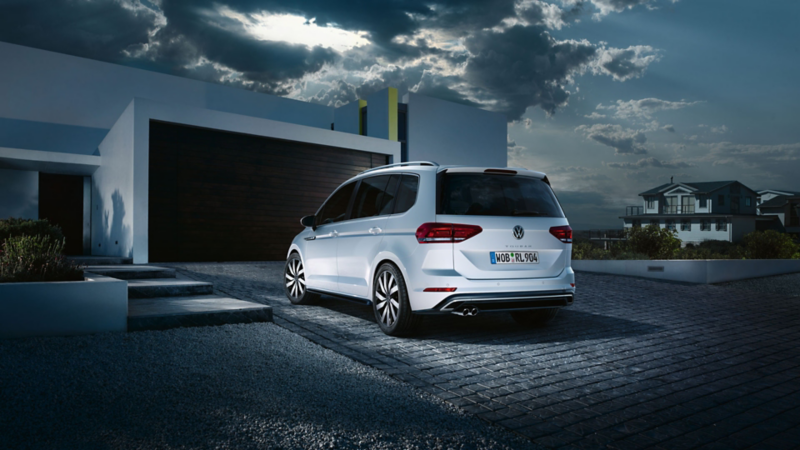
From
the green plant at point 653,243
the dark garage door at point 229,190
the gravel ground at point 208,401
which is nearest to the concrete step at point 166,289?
the gravel ground at point 208,401

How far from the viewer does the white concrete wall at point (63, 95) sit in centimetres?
1986

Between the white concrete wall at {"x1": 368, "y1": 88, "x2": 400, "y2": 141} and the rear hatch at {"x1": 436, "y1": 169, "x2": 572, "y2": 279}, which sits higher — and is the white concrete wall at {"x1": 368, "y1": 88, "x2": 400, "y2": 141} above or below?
above

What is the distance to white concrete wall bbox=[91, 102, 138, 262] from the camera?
13520 millimetres

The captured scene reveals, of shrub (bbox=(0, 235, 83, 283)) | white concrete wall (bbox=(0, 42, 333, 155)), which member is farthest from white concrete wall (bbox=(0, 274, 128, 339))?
white concrete wall (bbox=(0, 42, 333, 155))

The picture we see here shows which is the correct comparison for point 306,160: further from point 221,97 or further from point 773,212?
point 773,212

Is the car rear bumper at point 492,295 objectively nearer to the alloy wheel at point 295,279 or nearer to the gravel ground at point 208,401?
the gravel ground at point 208,401

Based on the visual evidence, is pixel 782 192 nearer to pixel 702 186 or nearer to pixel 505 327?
pixel 702 186

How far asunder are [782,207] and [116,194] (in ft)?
220

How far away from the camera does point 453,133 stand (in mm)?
32219

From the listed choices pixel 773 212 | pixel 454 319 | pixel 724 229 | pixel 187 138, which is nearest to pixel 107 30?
pixel 187 138

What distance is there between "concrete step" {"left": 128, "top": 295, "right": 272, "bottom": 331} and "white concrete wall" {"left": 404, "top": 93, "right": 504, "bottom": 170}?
23680 millimetres

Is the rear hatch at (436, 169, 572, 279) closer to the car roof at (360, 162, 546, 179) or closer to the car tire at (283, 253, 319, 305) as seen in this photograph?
Answer: the car roof at (360, 162, 546, 179)

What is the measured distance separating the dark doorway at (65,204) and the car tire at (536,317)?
1734 cm

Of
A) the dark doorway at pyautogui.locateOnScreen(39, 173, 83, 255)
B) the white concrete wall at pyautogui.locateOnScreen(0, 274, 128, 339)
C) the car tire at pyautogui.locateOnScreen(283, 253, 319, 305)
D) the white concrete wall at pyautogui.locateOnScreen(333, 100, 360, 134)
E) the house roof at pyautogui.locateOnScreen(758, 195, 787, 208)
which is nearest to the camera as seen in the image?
the white concrete wall at pyautogui.locateOnScreen(0, 274, 128, 339)
